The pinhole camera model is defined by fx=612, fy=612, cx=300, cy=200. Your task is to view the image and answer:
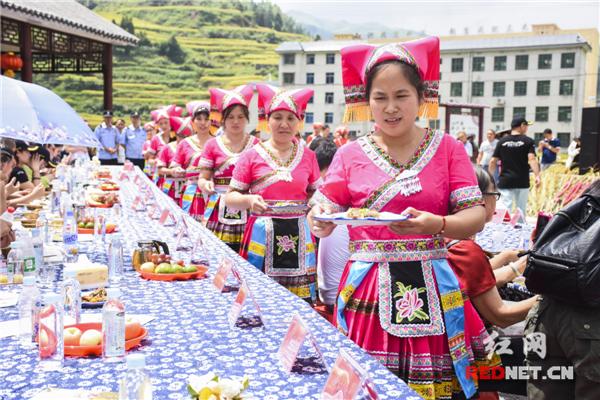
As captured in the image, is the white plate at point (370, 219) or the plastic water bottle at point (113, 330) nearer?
the plastic water bottle at point (113, 330)

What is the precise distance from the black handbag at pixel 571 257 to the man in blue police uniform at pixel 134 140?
517 inches

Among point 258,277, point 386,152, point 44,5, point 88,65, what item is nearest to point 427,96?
point 386,152

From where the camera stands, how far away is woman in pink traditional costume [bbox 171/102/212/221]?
5.82 meters

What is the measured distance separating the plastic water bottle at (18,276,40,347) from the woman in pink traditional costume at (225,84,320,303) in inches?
69.9

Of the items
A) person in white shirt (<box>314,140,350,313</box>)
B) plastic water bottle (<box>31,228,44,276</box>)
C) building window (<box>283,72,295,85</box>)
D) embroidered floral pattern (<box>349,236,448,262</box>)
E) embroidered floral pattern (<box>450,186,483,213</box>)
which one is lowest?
person in white shirt (<box>314,140,350,313</box>)

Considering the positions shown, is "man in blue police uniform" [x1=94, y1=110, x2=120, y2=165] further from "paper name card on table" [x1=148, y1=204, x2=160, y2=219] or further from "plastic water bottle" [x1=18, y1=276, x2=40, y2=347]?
"plastic water bottle" [x1=18, y1=276, x2=40, y2=347]

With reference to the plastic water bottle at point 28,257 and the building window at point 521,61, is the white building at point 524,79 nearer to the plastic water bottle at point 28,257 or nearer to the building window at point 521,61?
the building window at point 521,61

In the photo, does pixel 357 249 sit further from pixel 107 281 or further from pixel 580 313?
pixel 107 281

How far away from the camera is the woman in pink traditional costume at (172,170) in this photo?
6.80 metres

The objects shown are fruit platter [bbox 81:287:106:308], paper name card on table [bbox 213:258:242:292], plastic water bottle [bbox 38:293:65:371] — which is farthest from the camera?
paper name card on table [bbox 213:258:242:292]

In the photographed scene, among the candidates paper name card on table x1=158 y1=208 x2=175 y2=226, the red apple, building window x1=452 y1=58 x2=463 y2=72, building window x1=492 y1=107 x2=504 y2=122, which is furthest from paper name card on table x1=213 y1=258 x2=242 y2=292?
building window x1=492 y1=107 x2=504 y2=122

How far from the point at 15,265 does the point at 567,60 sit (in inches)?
2030

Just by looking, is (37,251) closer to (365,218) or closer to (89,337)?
(89,337)

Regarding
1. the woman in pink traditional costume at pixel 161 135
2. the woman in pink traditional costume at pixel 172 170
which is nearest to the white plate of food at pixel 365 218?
the woman in pink traditional costume at pixel 172 170
